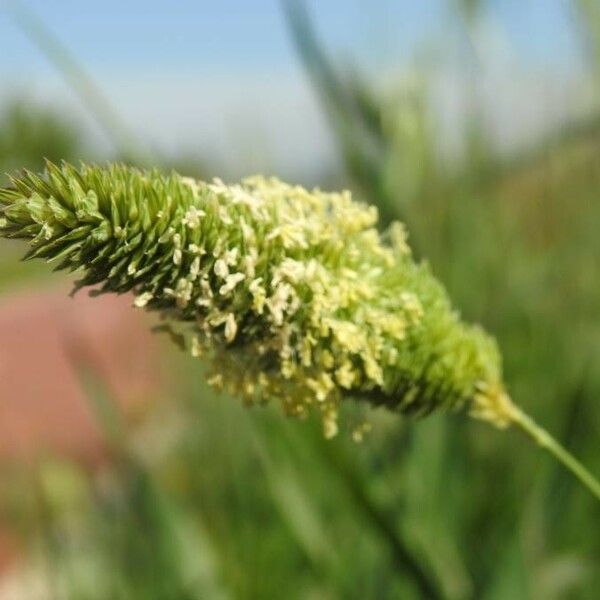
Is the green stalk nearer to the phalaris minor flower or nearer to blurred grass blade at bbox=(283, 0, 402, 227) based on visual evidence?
the phalaris minor flower

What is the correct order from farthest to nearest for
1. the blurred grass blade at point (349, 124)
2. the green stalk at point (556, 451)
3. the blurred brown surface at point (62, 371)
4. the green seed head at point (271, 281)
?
the blurred brown surface at point (62, 371) < the blurred grass blade at point (349, 124) < the green stalk at point (556, 451) < the green seed head at point (271, 281)

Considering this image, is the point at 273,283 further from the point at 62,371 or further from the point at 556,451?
the point at 62,371

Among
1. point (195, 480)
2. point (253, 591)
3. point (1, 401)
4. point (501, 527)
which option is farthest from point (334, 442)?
point (1, 401)

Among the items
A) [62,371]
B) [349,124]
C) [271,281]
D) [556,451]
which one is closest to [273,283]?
[271,281]

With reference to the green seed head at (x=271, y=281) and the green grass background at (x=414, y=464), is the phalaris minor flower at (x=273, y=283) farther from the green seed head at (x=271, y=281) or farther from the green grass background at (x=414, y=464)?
the green grass background at (x=414, y=464)

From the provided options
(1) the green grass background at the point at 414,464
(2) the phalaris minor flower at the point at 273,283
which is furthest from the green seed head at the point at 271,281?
(1) the green grass background at the point at 414,464

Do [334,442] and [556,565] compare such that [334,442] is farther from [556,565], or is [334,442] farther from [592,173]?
[592,173]

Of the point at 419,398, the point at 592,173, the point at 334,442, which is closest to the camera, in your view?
the point at 419,398
